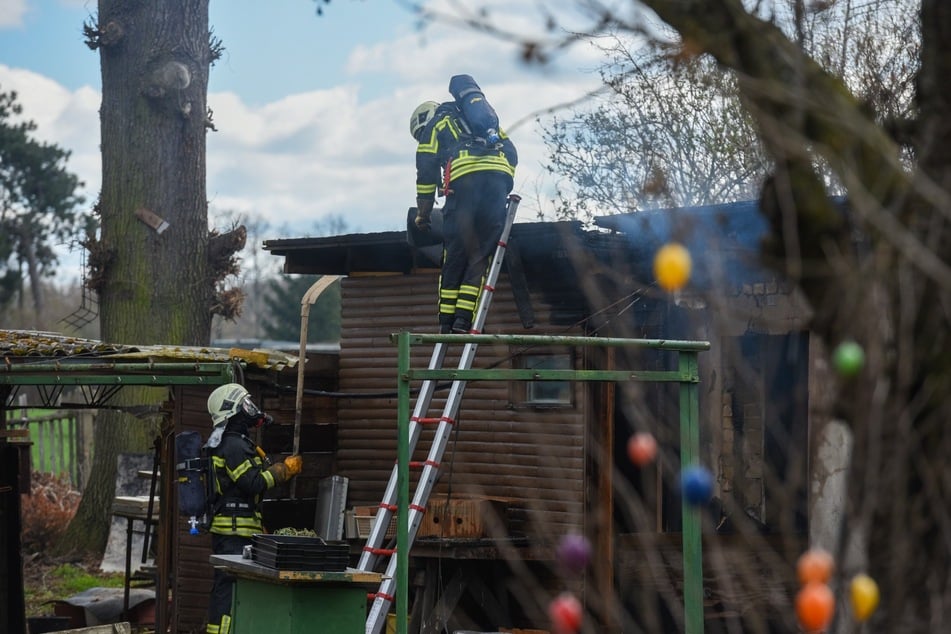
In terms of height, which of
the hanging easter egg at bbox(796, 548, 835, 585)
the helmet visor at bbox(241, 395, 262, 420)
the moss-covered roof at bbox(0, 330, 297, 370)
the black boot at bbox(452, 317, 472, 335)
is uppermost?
the black boot at bbox(452, 317, 472, 335)

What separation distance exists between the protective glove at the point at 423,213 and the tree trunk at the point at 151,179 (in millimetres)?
6466

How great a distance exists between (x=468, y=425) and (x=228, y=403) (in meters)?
2.75

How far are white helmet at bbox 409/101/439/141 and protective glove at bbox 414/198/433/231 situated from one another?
0.57m

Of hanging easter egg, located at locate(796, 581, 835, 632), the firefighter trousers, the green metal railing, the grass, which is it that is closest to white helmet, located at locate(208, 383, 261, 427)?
the firefighter trousers

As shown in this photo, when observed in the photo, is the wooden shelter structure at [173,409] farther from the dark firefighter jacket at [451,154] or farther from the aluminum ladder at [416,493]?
the dark firefighter jacket at [451,154]

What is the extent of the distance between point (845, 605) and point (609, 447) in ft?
25.3

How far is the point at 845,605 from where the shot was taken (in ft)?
10.7

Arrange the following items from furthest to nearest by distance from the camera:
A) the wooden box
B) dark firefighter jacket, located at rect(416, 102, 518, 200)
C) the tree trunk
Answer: the tree trunk
the wooden box
dark firefighter jacket, located at rect(416, 102, 518, 200)

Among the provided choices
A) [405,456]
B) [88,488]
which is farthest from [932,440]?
[88,488]

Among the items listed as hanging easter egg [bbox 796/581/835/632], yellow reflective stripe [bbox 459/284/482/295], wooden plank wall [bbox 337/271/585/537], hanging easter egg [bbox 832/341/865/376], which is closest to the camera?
hanging easter egg [bbox 796/581/835/632]

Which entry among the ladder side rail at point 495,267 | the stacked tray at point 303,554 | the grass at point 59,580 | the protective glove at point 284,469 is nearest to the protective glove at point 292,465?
the protective glove at point 284,469

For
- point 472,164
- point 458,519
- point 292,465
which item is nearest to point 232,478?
point 292,465

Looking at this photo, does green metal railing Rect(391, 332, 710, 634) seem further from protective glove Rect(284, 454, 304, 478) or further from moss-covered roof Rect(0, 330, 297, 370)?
moss-covered roof Rect(0, 330, 297, 370)

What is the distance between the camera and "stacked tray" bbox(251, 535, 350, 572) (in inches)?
308
